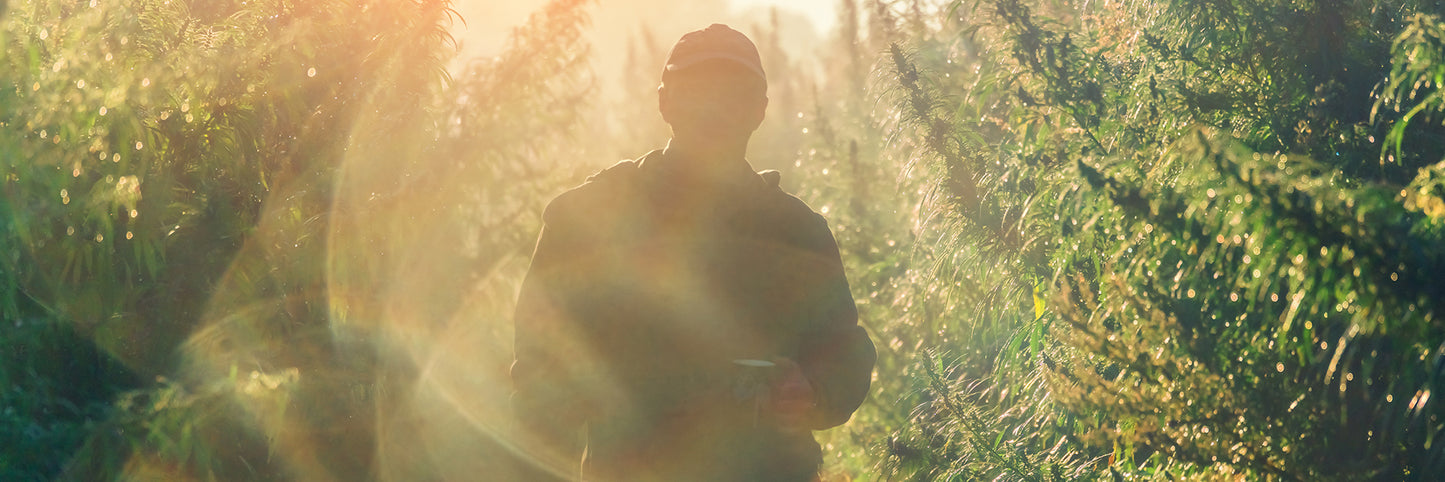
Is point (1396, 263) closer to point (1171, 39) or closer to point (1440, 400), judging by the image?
point (1440, 400)

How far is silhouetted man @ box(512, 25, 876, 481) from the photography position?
271 centimetres

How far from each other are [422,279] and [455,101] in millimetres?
1384

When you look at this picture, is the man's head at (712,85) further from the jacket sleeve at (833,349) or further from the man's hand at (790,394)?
the man's hand at (790,394)

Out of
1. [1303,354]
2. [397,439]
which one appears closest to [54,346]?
[397,439]

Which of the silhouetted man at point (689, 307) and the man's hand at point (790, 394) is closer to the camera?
the man's hand at point (790, 394)

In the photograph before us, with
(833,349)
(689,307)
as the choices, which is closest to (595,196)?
(689,307)

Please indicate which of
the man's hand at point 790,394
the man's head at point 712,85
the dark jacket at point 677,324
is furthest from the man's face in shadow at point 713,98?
the man's hand at point 790,394

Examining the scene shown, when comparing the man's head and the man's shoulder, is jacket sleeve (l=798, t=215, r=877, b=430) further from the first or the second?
the man's shoulder

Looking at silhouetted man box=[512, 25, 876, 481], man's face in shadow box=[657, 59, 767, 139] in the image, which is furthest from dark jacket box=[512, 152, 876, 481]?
man's face in shadow box=[657, 59, 767, 139]

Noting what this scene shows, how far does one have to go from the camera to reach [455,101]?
699cm

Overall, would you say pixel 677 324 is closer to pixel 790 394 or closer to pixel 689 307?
pixel 689 307

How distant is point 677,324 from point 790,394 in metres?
0.32

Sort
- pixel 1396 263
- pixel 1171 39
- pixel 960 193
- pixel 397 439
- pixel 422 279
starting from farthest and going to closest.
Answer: pixel 960 193, pixel 422 279, pixel 397 439, pixel 1171 39, pixel 1396 263

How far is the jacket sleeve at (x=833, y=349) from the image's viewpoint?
106 inches
